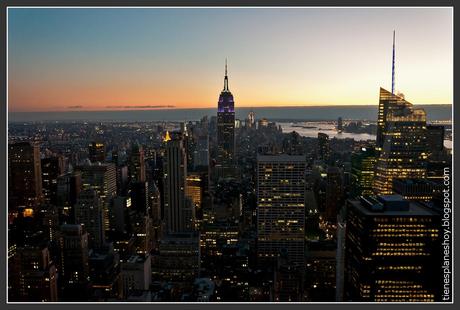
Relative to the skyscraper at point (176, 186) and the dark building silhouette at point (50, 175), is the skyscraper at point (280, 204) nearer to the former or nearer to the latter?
the skyscraper at point (176, 186)

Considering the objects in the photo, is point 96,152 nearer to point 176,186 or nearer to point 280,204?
point 176,186

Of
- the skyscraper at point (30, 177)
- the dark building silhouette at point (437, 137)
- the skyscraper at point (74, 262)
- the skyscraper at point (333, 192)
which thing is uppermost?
the dark building silhouette at point (437, 137)

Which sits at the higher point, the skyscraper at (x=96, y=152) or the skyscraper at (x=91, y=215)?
the skyscraper at (x=96, y=152)

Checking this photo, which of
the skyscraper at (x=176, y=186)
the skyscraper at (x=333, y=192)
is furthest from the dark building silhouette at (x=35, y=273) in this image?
the skyscraper at (x=333, y=192)

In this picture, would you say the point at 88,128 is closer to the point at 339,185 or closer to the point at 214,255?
the point at 214,255

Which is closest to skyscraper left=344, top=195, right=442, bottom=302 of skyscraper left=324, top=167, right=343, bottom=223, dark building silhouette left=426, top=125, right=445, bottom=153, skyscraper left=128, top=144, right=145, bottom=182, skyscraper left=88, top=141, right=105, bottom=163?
dark building silhouette left=426, top=125, right=445, bottom=153
